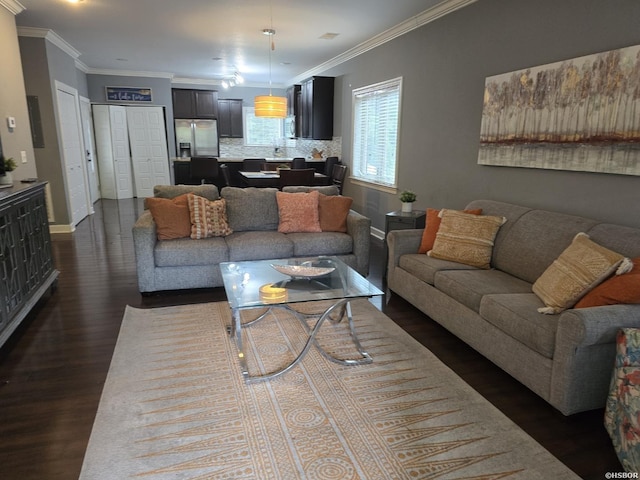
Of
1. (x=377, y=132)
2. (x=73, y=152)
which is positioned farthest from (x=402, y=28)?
(x=73, y=152)

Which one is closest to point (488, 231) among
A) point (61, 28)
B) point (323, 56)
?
point (323, 56)

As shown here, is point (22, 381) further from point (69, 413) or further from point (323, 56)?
point (323, 56)

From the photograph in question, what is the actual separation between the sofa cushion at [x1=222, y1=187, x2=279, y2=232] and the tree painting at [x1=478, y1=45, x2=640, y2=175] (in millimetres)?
2111

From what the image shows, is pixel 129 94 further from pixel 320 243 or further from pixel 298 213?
pixel 320 243

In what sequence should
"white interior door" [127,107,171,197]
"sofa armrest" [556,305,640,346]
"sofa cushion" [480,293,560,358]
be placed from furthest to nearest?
"white interior door" [127,107,171,197]
"sofa cushion" [480,293,560,358]
"sofa armrest" [556,305,640,346]

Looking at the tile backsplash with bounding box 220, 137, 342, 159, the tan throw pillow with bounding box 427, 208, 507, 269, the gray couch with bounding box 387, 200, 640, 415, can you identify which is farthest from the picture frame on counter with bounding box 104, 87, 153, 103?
the tan throw pillow with bounding box 427, 208, 507, 269

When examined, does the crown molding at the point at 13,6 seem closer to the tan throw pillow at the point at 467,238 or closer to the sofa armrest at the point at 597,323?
the tan throw pillow at the point at 467,238

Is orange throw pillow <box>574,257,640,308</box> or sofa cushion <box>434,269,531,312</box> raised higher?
orange throw pillow <box>574,257,640,308</box>

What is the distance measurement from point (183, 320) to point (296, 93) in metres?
6.46

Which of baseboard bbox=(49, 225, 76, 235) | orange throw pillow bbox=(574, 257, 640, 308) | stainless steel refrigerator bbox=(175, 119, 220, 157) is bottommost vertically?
baseboard bbox=(49, 225, 76, 235)

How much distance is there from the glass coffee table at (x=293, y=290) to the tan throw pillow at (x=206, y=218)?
33.4 inches

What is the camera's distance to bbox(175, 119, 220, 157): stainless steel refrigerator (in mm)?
10086

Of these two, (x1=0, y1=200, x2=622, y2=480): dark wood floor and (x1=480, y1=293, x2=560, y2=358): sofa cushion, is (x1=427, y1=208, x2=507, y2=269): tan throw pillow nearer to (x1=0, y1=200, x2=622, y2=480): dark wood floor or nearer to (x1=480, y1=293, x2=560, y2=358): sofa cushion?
(x1=0, y1=200, x2=622, y2=480): dark wood floor

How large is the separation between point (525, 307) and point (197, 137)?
9324 millimetres
